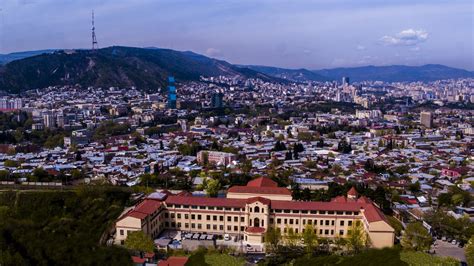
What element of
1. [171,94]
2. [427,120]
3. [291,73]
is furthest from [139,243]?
[291,73]

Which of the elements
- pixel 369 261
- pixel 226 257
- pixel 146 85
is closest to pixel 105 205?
pixel 226 257

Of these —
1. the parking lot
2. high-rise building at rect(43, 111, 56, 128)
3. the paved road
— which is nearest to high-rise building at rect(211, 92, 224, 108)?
high-rise building at rect(43, 111, 56, 128)

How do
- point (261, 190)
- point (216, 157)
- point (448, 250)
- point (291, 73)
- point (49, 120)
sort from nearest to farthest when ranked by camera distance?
point (448, 250) < point (261, 190) < point (216, 157) < point (49, 120) < point (291, 73)

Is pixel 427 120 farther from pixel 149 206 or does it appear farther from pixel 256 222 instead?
pixel 149 206

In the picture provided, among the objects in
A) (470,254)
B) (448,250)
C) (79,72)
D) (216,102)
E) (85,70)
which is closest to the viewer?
Answer: (470,254)

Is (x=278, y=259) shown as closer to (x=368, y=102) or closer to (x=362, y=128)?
(x=362, y=128)

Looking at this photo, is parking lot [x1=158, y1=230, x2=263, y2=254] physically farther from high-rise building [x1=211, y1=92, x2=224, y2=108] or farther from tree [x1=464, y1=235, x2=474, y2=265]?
high-rise building [x1=211, y1=92, x2=224, y2=108]

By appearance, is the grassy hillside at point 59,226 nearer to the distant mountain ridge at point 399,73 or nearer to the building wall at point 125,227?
the building wall at point 125,227
